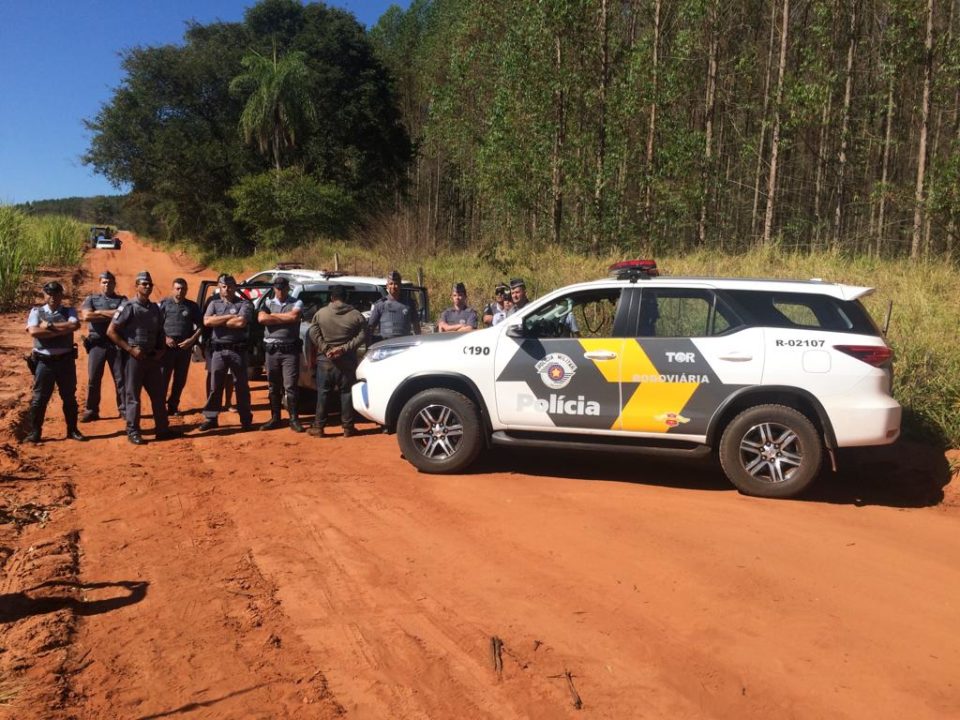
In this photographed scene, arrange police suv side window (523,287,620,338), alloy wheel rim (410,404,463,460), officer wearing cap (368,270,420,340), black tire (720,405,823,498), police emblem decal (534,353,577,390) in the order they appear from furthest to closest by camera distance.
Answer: officer wearing cap (368,270,420,340), alloy wheel rim (410,404,463,460), police suv side window (523,287,620,338), police emblem decal (534,353,577,390), black tire (720,405,823,498)

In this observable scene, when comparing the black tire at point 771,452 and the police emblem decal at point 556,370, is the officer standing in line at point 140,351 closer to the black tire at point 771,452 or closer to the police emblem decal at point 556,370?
the police emblem decal at point 556,370

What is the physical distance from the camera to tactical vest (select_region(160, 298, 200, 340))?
982cm

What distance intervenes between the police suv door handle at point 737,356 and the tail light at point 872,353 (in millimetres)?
763

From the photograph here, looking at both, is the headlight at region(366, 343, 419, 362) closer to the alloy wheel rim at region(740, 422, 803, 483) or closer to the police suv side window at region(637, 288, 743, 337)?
the police suv side window at region(637, 288, 743, 337)

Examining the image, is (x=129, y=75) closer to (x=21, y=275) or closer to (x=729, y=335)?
(x=21, y=275)

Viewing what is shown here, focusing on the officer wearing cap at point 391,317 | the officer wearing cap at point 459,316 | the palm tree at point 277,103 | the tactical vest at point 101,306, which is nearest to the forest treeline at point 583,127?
the palm tree at point 277,103

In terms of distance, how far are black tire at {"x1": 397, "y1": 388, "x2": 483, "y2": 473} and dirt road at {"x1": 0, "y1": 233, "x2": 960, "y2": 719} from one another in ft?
0.79

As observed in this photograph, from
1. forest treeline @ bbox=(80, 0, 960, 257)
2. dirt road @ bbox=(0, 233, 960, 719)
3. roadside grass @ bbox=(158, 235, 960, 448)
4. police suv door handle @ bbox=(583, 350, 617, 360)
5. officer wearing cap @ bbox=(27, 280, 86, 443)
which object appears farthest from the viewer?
forest treeline @ bbox=(80, 0, 960, 257)

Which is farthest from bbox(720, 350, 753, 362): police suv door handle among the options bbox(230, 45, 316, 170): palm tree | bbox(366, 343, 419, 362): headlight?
bbox(230, 45, 316, 170): palm tree

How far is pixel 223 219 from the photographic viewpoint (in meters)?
38.1

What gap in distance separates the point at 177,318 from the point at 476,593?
6584 mm

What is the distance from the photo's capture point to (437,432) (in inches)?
298

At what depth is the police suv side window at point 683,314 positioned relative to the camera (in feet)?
22.7

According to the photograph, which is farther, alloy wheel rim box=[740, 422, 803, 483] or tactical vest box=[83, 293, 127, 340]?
tactical vest box=[83, 293, 127, 340]
